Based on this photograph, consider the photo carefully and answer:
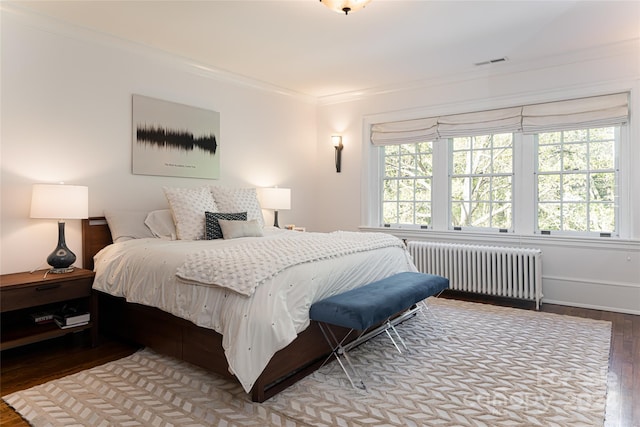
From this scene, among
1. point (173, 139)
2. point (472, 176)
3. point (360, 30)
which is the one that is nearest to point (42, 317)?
point (173, 139)

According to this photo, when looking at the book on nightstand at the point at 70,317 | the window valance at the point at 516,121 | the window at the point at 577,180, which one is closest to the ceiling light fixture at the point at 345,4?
the window valance at the point at 516,121

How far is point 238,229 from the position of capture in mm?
3602

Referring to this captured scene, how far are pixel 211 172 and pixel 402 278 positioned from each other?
2472 millimetres

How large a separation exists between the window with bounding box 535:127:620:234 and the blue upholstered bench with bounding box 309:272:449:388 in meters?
2.02

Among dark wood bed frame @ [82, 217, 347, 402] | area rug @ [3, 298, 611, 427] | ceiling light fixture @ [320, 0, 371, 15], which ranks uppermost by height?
ceiling light fixture @ [320, 0, 371, 15]

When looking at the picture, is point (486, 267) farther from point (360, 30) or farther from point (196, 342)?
point (196, 342)

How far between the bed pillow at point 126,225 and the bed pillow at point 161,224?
0.04 m

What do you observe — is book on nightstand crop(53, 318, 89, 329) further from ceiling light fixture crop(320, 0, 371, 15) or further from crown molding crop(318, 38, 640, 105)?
crown molding crop(318, 38, 640, 105)

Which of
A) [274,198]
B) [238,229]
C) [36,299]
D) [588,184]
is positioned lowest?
[36,299]

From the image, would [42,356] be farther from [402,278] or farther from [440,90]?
[440,90]

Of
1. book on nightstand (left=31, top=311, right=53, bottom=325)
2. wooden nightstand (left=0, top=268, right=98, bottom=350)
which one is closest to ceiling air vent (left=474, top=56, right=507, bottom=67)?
wooden nightstand (left=0, top=268, right=98, bottom=350)

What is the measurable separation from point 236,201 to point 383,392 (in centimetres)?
238

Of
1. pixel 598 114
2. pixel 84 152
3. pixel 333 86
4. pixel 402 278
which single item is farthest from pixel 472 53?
pixel 84 152

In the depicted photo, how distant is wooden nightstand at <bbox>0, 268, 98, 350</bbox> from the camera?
2652 millimetres
